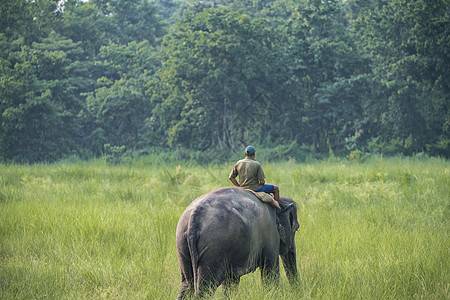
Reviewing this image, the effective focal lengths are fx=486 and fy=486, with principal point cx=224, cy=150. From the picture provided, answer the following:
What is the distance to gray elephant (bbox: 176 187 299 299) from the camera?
13.1ft

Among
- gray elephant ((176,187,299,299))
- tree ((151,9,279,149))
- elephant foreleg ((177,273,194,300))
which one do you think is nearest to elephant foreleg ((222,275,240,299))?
gray elephant ((176,187,299,299))

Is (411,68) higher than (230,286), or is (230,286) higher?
(411,68)

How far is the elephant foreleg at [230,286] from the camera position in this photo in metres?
4.30

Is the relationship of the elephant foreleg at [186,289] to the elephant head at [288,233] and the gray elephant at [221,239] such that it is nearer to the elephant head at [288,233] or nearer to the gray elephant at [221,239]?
the gray elephant at [221,239]

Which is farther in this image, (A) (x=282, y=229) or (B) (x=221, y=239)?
(A) (x=282, y=229)

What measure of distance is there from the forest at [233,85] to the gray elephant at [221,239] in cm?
1816

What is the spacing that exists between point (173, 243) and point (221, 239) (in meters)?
2.85

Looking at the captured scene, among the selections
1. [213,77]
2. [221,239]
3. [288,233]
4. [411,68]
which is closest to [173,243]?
[288,233]

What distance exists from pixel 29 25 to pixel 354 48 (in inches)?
654

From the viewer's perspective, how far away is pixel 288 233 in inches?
201

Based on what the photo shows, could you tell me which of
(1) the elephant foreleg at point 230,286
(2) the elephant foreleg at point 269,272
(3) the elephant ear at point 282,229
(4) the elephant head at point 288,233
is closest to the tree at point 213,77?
(4) the elephant head at point 288,233

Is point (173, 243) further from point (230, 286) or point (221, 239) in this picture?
point (221, 239)

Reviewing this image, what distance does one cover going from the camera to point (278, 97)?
24828 mm

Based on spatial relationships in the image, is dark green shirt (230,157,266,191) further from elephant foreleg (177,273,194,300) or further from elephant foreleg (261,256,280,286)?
elephant foreleg (177,273,194,300)
